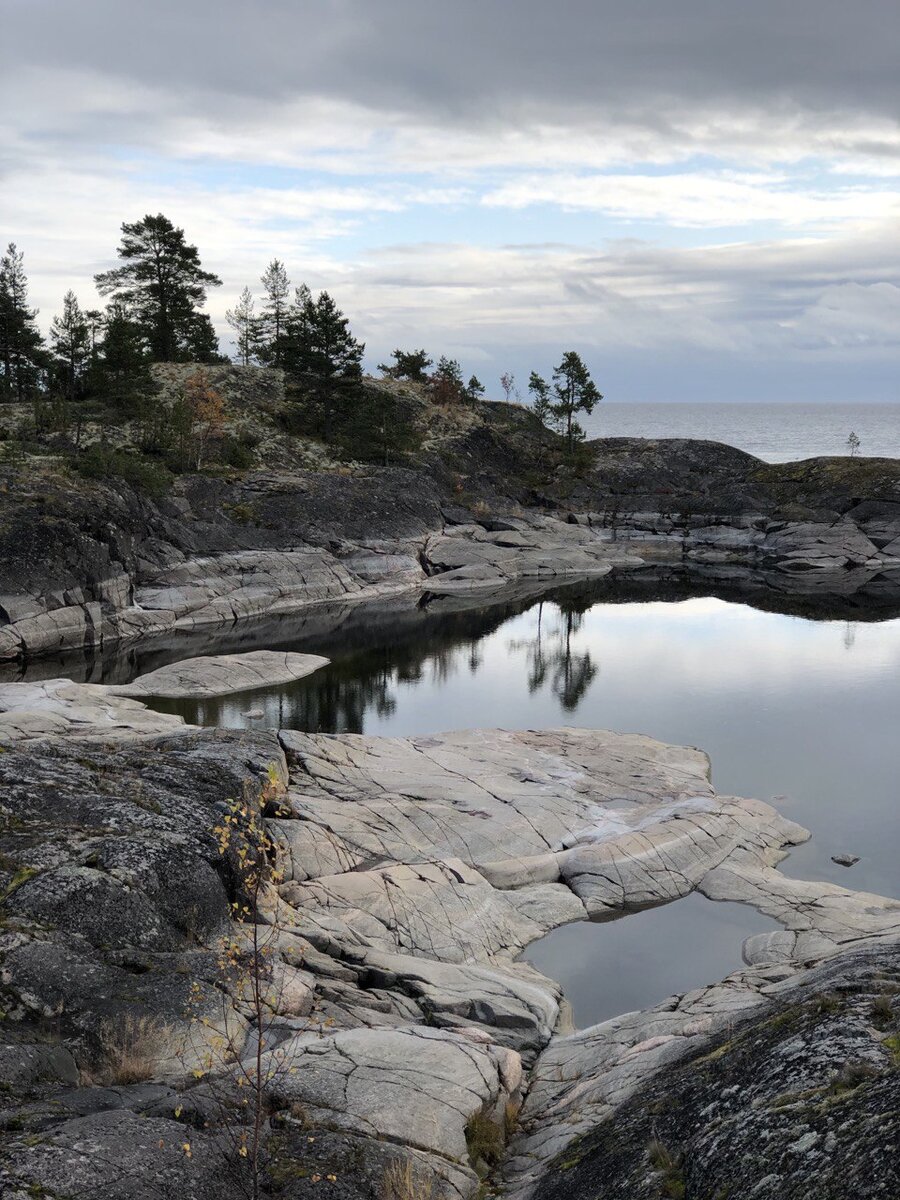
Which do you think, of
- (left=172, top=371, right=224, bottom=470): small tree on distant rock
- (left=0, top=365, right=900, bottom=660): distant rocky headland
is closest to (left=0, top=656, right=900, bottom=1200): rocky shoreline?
(left=0, top=365, right=900, bottom=660): distant rocky headland

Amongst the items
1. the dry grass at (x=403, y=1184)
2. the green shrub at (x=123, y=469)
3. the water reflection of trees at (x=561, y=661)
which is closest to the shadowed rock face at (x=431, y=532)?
the green shrub at (x=123, y=469)

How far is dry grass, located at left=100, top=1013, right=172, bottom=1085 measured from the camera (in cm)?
1449

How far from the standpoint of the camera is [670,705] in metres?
46.5

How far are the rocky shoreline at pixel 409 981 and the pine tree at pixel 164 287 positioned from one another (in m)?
70.2

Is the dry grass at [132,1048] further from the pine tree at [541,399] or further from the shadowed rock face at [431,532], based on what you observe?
the pine tree at [541,399]

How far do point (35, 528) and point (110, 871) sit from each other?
39993 millimetres

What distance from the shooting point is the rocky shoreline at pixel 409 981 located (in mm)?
11477

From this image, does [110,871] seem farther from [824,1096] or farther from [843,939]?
[843,939]

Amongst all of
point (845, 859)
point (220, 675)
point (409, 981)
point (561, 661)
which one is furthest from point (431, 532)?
point (409, 981)

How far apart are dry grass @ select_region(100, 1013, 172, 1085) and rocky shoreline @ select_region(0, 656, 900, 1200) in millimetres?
90

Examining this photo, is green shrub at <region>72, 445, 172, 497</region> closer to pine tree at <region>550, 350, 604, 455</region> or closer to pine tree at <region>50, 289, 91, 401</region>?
pine tree at <region>50, 289, 91, 401</region>

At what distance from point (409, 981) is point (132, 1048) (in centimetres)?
624

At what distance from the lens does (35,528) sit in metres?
54.4

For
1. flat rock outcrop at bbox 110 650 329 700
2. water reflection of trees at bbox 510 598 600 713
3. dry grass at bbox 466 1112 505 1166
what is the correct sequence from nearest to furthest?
1. dry grass at bbox 466 1112 505 1166
2. flat rock outcrop at bbox 110 650 329 700
3. water reflection of trees at bbox 510 598 600 713
